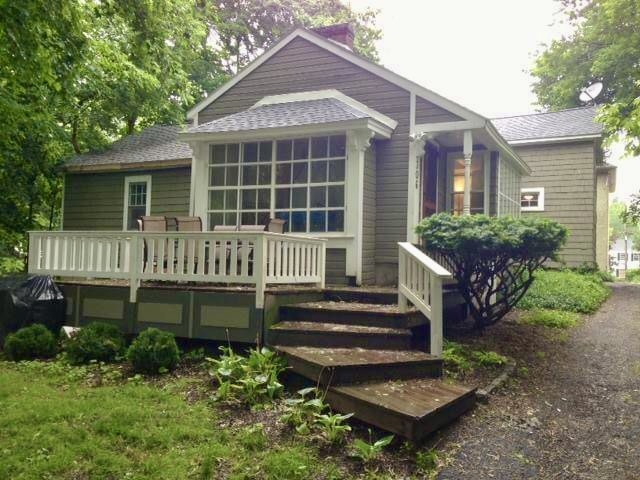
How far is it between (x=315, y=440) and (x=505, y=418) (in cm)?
161

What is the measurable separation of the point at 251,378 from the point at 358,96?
5318mm

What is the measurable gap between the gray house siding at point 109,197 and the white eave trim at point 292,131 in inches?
88.0

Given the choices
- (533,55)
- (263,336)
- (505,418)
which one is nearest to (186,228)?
(263,336)

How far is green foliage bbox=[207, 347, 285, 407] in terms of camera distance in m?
4.04

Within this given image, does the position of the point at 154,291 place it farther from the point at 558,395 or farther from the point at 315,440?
the point at 558,395

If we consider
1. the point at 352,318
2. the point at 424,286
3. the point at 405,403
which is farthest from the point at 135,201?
the point at 405,403

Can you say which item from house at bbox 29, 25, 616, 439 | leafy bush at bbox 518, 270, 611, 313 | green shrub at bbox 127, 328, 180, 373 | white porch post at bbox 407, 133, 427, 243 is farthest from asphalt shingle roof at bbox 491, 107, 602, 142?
green shrub at bbox 127, 328, 180, 373

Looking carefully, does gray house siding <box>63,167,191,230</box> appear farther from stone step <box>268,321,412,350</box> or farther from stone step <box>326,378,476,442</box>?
stone step <box>326,378,476,442</box>

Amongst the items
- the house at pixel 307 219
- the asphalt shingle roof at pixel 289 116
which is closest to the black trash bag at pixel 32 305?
the house at pixel 307 219

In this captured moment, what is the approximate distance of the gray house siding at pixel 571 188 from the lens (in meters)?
13.1

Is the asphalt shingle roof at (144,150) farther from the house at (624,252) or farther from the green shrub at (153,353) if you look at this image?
the house at (624,252)

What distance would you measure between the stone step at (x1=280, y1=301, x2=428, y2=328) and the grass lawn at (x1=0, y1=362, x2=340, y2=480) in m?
1.43

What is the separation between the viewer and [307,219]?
7.35 m

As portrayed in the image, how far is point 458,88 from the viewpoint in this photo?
3169cm
